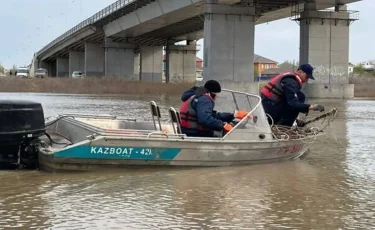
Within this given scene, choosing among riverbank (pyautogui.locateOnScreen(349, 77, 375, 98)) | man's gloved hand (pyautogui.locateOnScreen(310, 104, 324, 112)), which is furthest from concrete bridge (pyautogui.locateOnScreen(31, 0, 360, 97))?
man's gloved hand (pyautogui.locateOnScreen(310, 104, 324, 112))

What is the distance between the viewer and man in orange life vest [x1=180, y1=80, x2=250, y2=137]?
34.1ft

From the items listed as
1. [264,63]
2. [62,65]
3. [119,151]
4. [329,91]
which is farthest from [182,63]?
[264,63]

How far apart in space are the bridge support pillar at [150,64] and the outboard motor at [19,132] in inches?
2975

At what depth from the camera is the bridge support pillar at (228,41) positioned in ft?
145

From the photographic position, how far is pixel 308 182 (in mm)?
10047

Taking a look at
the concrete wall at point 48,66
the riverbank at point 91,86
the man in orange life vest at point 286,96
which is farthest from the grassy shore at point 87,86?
the concrete wall at point 48,66

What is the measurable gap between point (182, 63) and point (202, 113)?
78636mm

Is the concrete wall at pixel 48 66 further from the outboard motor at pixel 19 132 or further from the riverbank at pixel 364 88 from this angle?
the outboard motor at pixel 19 132

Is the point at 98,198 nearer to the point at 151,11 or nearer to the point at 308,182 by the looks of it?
the point at 308,182

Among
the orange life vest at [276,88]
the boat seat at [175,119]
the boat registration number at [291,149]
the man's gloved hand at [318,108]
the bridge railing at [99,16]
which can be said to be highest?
the bridge railing at [99,16]

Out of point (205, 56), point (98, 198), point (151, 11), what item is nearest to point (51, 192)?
point (98, 198)

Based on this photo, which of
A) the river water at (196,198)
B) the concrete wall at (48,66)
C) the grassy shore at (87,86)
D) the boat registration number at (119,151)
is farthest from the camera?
the concrete wall at (48,66)

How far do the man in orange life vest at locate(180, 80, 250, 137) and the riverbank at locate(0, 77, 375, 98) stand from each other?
46597mm

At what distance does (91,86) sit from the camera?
197 feet
